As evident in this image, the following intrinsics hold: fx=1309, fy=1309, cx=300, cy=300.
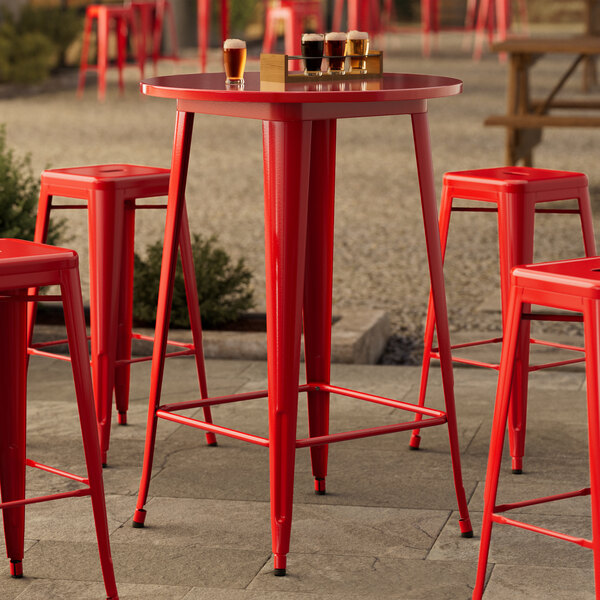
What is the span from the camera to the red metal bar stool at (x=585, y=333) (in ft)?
7.10

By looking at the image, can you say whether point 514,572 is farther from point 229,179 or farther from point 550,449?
point 229,179

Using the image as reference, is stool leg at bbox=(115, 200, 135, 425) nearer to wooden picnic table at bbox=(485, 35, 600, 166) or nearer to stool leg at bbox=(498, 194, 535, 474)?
stool leg at bbox=(498, 194, 535, 474)

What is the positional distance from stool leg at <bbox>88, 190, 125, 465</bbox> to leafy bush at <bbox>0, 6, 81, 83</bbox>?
11074 mm

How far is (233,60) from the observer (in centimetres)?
281

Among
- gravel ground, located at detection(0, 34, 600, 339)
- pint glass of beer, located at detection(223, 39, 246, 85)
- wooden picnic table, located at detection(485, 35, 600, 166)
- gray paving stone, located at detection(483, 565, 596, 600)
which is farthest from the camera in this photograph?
wooden picnic table, located at detection(485, 35, 600, 166)

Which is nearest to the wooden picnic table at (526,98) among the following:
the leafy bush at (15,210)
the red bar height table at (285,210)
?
the leafy bush at (15,210)

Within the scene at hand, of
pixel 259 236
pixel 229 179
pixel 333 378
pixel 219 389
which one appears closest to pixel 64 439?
pixel 219 389

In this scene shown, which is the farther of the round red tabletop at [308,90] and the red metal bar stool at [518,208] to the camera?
the red metal bar stool at [518,208]

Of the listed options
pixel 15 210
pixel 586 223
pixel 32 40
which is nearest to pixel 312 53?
pixel 586 223

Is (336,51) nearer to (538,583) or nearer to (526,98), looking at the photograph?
(538,583)

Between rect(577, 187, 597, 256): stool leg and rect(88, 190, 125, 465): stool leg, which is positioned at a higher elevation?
rect(577, 187, 597, 256): stool leg

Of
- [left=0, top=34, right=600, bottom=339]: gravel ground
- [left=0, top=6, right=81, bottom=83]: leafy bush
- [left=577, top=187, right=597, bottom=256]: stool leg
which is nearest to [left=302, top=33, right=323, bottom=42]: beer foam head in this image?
[left=577, top=187, right=597, bottom=256]: stool leg

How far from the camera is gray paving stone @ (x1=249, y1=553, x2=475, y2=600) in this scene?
2482 millimetres

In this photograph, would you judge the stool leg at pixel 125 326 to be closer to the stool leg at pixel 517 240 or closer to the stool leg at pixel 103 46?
the stool leg at pixel 517 240
